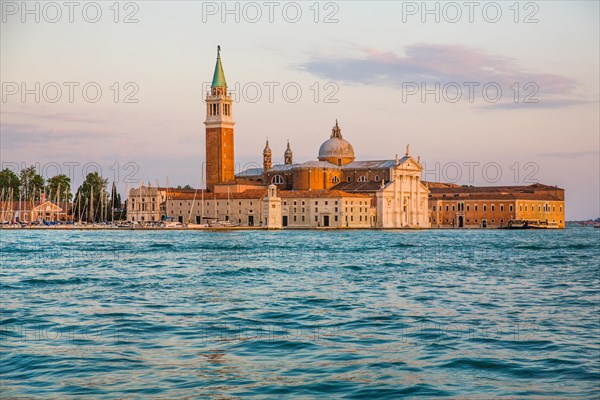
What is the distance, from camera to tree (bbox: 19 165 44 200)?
71.8 m

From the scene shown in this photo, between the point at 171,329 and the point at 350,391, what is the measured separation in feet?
10.0

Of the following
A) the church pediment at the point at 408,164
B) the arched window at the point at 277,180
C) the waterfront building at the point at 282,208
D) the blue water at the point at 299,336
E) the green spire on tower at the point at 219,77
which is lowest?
Answer: the blue water at the point at 299,336

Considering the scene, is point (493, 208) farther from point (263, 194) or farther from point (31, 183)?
point (31, 183)

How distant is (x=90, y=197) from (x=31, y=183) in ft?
23.1

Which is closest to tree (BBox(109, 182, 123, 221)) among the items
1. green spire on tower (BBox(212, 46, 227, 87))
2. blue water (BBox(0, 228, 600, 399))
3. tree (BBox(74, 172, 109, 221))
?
tree (BBox(74, 172, 109, 221))

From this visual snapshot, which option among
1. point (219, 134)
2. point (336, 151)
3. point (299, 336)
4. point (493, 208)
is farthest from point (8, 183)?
point (299, 336)

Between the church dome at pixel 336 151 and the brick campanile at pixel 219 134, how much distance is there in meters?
7.98

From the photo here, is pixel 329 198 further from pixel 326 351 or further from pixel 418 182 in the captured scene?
pixel 326 351

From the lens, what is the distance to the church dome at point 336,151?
6950 cm

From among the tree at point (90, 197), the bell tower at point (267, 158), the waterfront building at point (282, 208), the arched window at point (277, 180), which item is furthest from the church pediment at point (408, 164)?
the tree at point (90, 197)

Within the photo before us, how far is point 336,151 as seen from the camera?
69750 millimetres

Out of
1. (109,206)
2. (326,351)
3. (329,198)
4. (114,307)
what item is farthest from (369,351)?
(109,206)

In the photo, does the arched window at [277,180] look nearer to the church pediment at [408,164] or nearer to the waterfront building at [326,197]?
the waterfront building at [326,197]

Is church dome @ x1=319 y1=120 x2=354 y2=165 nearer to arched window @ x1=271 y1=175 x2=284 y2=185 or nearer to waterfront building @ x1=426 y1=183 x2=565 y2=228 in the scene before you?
arched window @ x1=271 y1=175 x2=284 y2=185
